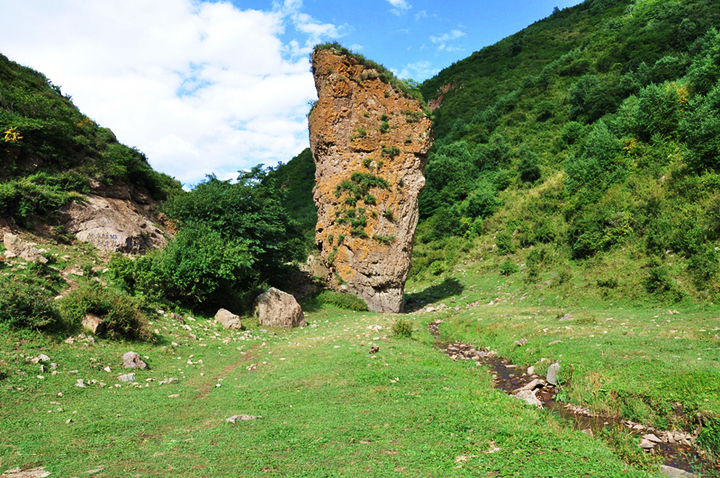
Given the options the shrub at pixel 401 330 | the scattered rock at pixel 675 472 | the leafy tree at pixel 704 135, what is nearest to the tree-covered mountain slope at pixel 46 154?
the shrub at pixel 401 330

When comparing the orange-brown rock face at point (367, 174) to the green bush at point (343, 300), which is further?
the orange-brown rock face at point (367, 174)

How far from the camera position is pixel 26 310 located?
966cm

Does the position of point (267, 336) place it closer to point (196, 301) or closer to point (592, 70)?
point (196, 301)

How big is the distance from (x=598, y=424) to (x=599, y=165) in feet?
99.6

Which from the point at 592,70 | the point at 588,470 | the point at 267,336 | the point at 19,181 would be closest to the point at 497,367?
the point at 588,470

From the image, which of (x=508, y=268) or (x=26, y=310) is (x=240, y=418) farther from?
(x=508, y=268)

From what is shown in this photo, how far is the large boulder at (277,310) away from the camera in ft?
58.2

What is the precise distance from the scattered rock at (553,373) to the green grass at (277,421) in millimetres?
1830

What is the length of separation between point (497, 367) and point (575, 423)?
461 cm

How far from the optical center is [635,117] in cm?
3094

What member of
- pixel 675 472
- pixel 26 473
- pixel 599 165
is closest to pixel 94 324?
pixel 26 473

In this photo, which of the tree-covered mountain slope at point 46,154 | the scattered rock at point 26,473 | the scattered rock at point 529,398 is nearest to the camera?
the scattered rock at point 26,473

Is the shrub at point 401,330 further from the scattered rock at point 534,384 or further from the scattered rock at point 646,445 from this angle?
the scattered rock at point 646,445

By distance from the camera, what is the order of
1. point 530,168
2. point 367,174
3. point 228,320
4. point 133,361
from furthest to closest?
point 530,168 → point 367,174 → point 228,320 → point 133,361
